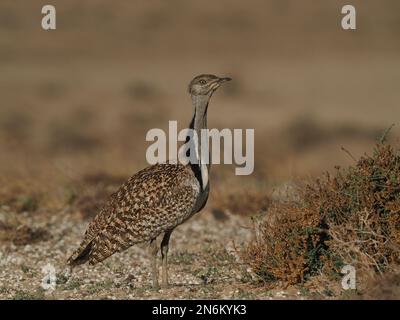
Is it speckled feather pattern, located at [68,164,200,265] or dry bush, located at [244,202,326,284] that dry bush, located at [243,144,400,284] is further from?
speckled feather pattern, located at [68,164,200,265]

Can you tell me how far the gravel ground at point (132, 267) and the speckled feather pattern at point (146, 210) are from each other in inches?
15.2

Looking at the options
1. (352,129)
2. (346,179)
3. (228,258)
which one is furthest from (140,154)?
(346,179)

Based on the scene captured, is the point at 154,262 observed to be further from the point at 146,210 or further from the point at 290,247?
the point at 290,247

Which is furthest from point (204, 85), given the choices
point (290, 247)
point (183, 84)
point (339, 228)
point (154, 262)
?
point (183, 84)

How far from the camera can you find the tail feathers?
332 inches

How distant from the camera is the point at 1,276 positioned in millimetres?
8914

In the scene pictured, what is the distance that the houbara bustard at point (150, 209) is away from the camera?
811 cm

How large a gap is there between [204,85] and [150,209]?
4.34 ft

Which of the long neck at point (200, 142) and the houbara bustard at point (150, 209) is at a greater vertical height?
the long neck at point (200, 142)

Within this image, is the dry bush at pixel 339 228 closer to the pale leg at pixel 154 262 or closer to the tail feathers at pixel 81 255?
the pale leg at pixel 154 262

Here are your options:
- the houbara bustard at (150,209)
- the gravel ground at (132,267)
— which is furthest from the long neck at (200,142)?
the gravel ground at (132,267)
